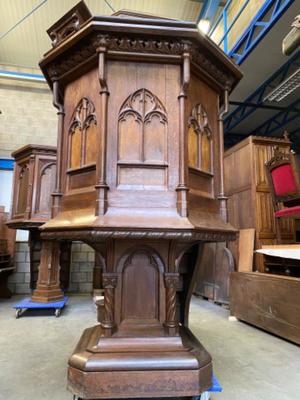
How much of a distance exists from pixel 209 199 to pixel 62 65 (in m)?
1.11

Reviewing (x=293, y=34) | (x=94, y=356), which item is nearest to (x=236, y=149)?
(x=293, y=34)

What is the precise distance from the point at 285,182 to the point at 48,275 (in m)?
Answer: 3.15

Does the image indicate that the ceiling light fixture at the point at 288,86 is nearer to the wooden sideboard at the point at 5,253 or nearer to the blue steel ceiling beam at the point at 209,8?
the blue steel ceiling beam at the point at 209,8

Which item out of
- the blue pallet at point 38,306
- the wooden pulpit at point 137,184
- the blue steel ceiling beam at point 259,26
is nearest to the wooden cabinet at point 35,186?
the blue pallet at point 38,306

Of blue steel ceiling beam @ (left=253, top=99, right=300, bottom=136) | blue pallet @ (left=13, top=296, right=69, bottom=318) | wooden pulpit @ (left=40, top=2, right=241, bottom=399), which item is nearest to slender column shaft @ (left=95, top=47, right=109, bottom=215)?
wooden pulpit @ (left=40, top=2, right=241, bottom=399)

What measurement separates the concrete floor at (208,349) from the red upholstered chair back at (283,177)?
148cm

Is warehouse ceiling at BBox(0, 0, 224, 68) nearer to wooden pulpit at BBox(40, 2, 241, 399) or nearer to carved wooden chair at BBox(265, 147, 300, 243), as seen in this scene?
carved wooden chair at BBox(265, 147, 300, 243)

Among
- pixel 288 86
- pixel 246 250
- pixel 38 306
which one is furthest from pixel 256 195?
pixel 38 306

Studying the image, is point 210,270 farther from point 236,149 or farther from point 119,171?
point 119,171

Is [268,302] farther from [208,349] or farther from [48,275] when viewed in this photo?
[48,275]

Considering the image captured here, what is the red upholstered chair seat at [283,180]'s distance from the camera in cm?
311

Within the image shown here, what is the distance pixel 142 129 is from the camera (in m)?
1.42

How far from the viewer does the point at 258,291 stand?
9.83 ft

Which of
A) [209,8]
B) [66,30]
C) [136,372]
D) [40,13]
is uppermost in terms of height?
[40,13]
